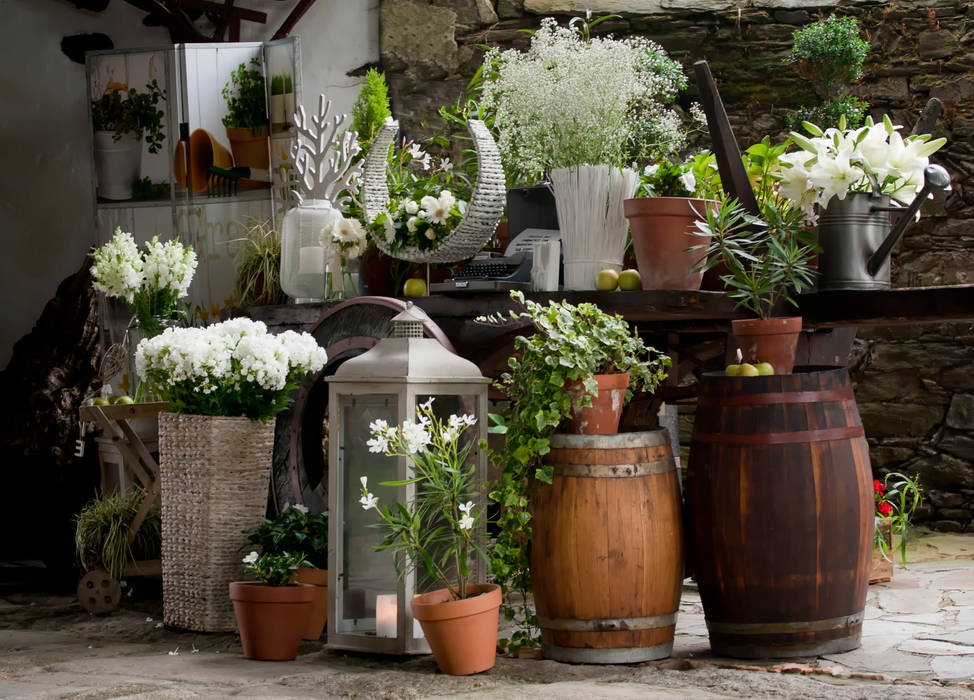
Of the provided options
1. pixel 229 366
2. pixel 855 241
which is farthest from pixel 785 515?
pixel 229 366

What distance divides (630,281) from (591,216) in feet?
0.79

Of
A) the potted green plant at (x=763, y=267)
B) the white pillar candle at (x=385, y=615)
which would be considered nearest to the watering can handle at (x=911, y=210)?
the potted green plant at (x=763, y=267)

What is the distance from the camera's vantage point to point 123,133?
538 centimetres

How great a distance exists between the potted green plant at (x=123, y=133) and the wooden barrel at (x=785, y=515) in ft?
11.3

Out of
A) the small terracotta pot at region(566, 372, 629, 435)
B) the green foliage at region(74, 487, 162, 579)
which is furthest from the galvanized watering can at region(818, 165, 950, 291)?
the green foliage at region(74, 487, 162, 579)

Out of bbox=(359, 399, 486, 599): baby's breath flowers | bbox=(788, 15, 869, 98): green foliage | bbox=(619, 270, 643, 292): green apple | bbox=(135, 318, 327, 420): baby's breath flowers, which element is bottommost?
bbox=(359, 399, 486, 599): baby's breath flowers

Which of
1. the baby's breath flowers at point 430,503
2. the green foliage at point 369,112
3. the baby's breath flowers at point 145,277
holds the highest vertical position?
the green foliage at point 369,112

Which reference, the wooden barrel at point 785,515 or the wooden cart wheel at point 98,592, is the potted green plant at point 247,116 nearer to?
the wooden cart wheel at point 98,592

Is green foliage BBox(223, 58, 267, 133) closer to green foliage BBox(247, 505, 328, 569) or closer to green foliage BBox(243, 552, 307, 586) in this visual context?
green foliage BBox(247, 505, 328, 569)

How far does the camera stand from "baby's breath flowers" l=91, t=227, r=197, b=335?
419 centimetres

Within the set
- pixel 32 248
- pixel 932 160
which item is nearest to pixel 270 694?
pixel 32 248

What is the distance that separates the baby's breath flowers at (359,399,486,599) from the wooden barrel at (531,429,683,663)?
193 millimetres

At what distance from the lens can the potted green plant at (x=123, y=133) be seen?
5.34m

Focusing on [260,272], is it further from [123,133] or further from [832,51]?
[832,51]
